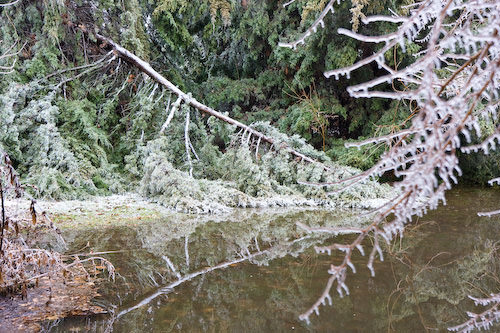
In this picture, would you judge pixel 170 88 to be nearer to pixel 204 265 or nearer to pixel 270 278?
pixel 204 265

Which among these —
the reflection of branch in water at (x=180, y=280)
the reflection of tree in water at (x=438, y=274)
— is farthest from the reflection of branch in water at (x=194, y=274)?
the reflection of tree in water at (x=438, y=274)

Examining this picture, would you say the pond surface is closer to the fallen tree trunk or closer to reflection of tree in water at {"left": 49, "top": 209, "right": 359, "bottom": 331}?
reflection of tree in water at {"left": 49, "top": 209, "right": 359, "bottom": 331}

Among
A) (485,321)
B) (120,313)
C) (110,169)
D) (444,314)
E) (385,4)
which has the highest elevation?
(385,4)

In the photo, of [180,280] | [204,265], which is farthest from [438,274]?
[180,280]

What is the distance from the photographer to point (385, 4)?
24.9 feet

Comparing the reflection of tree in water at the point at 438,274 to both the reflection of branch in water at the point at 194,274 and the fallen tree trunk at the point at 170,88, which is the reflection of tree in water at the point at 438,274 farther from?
the fallen tree trunk at the point at 170,88

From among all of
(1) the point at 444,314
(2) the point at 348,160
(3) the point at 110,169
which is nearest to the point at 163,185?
(3) the point at 110,169

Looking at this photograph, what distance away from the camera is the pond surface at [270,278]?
286cm

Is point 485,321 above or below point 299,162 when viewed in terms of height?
above

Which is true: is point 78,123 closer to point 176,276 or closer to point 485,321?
point 176,276

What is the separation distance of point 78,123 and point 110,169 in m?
0.79

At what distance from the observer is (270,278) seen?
3.60m

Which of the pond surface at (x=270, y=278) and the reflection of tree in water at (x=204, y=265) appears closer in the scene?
the pond surface at (x=270, y=278)

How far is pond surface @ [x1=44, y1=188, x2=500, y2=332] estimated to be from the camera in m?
2.86
